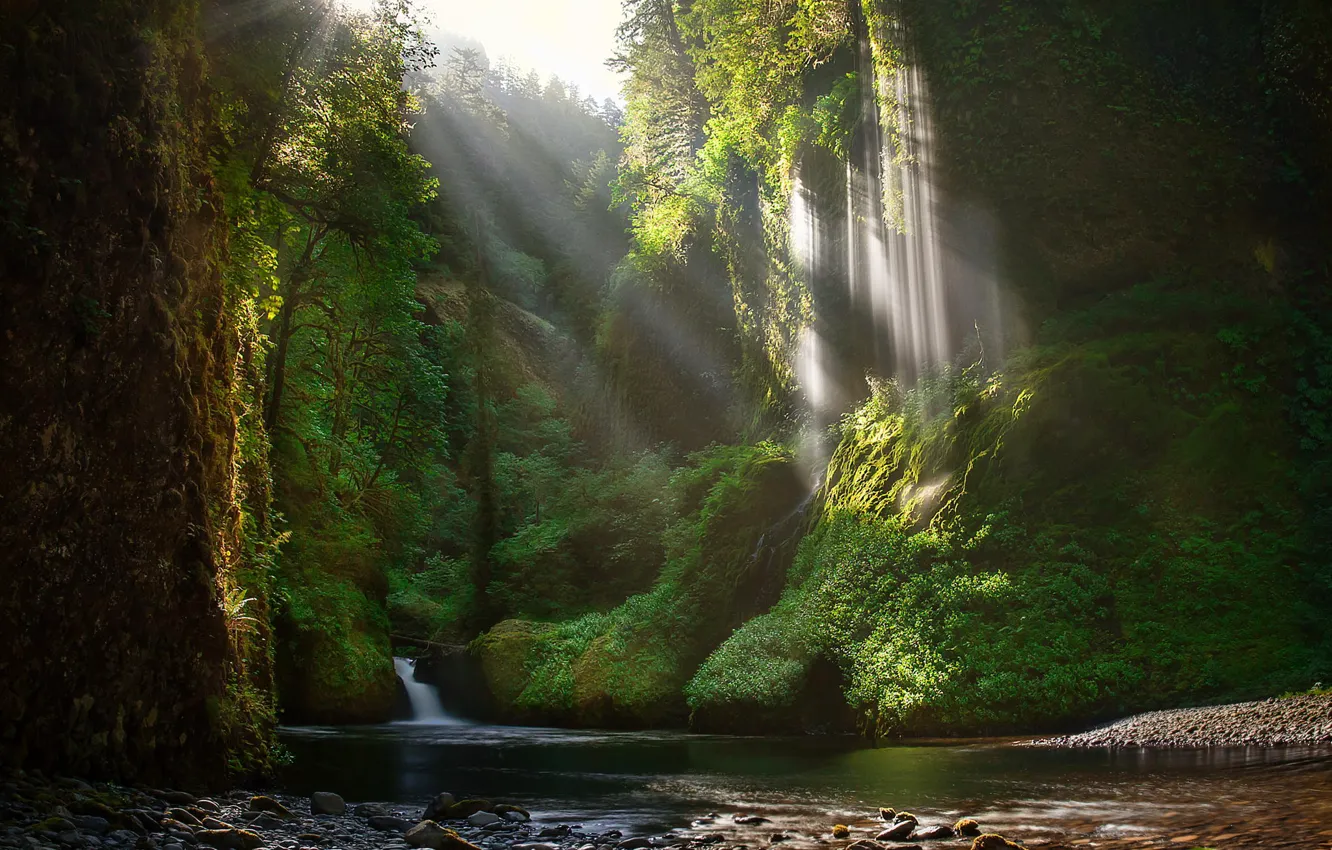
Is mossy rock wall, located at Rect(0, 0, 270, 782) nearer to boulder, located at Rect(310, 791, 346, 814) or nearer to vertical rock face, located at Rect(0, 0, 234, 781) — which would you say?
vertical rock face, located at Rect(0, 0, 234, 781)

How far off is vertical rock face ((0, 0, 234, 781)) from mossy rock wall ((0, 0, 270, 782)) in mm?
16

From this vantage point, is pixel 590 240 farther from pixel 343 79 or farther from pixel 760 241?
pixel 343 79

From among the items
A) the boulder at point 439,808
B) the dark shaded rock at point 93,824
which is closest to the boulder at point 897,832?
the boulder at point 439,808

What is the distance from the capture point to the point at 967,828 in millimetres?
6250

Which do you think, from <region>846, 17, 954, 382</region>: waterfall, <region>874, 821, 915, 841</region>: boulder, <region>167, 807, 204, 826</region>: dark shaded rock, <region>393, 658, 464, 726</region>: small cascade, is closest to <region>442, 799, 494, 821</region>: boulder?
<region>167, 807, 204, 826</region>: dark shaded rock

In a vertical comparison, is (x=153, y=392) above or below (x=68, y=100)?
below

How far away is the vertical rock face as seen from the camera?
615 cm

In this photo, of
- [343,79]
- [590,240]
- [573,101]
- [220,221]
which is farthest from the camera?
[573,101]

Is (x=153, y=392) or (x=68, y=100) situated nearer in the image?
(x=68, y=100)

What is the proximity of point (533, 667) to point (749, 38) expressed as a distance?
16.5m

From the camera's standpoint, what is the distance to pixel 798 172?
899 inches

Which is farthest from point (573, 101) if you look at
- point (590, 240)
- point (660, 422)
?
point (660, 422)

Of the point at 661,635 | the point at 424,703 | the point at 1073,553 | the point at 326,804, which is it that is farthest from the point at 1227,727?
the point at 424,703

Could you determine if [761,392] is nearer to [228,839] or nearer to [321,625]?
[321,625]
